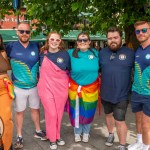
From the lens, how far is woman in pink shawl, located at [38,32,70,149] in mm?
4090

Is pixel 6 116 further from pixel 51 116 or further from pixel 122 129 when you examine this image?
pixel 122 129

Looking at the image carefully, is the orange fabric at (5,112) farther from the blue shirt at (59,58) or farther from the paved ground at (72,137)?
the blue shirt at (59,58)

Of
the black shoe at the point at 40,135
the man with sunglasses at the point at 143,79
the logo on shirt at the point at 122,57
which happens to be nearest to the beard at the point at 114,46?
the logo on shirt at the point at 122,57

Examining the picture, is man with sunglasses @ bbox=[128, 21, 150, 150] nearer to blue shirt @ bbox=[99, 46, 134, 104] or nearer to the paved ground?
blue shirt @ bbox=[99, 46, 134, 104]

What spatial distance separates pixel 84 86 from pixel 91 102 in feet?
0.95

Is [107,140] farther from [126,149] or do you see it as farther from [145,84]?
[145,84]

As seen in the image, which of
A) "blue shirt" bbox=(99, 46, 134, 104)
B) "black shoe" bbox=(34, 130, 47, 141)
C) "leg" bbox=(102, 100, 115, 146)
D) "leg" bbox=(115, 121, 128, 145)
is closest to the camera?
"blue shirt" bbox=(99, 46, 134, 104)

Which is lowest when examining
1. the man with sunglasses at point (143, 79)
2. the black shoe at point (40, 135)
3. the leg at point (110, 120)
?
the black shoe at point (40, 135)

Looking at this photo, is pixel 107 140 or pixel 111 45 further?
pixel 107 140

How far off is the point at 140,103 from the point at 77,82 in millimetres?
1043

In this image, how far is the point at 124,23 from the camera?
5.86 meters

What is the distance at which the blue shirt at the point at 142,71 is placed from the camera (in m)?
3.50

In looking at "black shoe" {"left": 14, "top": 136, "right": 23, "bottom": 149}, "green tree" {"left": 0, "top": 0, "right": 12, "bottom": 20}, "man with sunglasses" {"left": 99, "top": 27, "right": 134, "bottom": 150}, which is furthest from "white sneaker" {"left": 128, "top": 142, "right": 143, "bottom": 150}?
"green tree" {"left": 0, "top": 0, "right": 12, "bottom": 20}

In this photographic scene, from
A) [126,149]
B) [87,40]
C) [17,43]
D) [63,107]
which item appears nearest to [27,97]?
[63,107]
